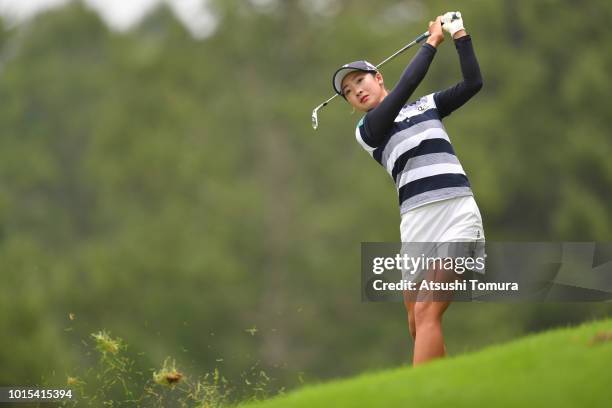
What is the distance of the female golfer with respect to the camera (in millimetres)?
6922

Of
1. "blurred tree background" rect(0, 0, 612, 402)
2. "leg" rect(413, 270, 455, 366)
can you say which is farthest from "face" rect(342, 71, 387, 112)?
"blurred tree background" rect(0, 0, 612, 402)

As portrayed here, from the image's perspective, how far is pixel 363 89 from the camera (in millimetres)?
7391

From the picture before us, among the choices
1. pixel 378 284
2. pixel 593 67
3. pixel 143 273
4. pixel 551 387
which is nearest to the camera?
pixel 551 387

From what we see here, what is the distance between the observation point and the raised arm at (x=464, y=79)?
7.14m

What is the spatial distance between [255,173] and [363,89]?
26.6 metres

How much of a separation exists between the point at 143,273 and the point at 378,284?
23862mm

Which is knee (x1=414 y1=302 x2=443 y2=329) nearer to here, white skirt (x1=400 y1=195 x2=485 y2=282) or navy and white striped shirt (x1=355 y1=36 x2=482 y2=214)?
white skirt (x1=400 y1=195 x2=485 y2=282)

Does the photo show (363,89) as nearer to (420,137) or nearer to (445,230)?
(420,137)

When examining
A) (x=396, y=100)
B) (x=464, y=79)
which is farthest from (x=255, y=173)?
(x=396, y=100)

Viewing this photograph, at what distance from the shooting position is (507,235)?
27.1 metres

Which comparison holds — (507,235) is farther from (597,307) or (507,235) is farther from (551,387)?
(551,387)

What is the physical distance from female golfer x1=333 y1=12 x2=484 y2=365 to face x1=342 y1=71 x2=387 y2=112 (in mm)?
154

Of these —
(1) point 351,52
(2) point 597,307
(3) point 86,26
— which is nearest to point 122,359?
(2) point 597,307

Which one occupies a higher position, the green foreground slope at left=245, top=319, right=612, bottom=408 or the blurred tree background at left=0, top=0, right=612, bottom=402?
the blurred tree background at left=0, top=0, right=612, bottom=402
